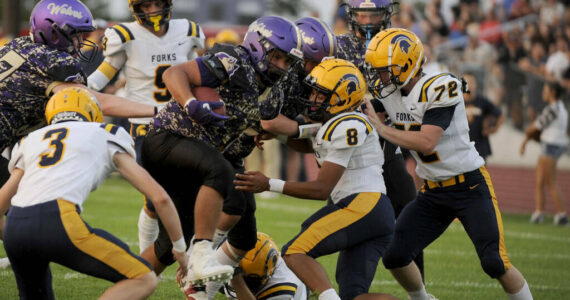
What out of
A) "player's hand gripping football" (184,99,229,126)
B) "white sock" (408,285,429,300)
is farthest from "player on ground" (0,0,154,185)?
"white sock" (408,285,429,300)

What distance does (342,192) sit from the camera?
16.2 feet

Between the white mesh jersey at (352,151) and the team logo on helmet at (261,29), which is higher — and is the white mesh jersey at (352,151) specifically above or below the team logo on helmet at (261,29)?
below

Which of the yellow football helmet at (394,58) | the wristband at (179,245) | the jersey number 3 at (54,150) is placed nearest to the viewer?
the jersey number 3 at (54,150)

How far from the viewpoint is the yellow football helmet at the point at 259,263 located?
17.5 feet

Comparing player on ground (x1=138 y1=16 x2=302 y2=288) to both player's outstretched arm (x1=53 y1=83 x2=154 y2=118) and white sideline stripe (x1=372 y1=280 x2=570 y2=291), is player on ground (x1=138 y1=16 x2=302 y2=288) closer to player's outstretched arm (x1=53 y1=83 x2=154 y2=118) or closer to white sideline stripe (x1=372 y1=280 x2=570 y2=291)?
player's outstretched arm (x1=53 y1=83 x2=154 y2=118)

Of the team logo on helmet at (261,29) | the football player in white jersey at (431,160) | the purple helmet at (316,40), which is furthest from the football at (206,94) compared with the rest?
the football player in white jersey at (431,160)

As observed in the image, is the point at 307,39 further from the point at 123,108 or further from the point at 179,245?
the point at 179,245

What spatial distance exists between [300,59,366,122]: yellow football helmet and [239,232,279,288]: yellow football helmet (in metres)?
1.00

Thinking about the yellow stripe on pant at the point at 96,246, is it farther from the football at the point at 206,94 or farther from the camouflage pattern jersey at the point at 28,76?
the camouflage pattern jersey at the point at 28,76

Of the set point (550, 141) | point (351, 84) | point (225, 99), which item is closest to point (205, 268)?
point (225, 99)

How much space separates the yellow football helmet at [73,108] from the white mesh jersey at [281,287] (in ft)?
5.75

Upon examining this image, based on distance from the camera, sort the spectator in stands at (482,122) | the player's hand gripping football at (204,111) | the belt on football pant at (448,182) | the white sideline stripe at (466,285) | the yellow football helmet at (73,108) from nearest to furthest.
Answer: the yellow football helmet at (73,108) → the player's hand gripping football at (204,111) → the belt on football pant at (448,182) → the white sideline stripe at (466,285) → the spectator in stands at (482,122)

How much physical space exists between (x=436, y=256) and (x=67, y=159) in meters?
5.03

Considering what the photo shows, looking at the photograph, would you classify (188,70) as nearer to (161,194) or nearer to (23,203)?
(161,194)
